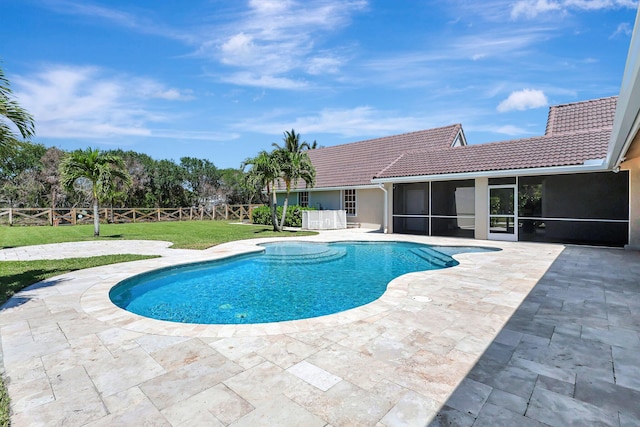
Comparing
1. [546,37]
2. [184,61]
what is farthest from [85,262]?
[546,37]

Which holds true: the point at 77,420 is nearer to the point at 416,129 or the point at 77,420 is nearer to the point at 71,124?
the point at 416,129

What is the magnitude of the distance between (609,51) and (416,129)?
34.8 feet

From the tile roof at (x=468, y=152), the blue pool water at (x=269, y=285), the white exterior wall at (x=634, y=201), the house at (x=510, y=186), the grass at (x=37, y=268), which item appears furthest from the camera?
the house at (x=510, y=186)

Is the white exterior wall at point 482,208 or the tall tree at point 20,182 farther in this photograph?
the tall tree at point 20,182

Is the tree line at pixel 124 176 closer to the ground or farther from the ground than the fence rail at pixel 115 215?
farther from the ground

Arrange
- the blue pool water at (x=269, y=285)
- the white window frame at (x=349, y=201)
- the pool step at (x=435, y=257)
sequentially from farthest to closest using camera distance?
the white window frame at (x=349, y=201) → the pool step at (x=435, y=257) → the blue pool water at (x=269, y=285)

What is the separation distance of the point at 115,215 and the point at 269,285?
2289 cm

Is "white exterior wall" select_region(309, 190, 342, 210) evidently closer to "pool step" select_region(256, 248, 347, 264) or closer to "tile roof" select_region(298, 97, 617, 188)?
"tile roof" select_region(298, 97, 617, 188)

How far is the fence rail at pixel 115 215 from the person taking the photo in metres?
21.7

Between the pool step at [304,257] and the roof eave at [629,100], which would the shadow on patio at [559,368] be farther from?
the pool step at [304,257]

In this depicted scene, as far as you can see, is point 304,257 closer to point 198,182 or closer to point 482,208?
point 482,208

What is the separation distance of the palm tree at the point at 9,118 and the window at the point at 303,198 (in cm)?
1770

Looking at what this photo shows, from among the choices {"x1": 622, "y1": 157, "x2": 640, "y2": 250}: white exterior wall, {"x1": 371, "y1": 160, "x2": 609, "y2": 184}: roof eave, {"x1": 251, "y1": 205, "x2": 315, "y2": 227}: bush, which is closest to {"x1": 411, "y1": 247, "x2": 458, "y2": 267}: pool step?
{"x1": 371, "y1": 160, "x2": 609, "y2": 184}: roof eave

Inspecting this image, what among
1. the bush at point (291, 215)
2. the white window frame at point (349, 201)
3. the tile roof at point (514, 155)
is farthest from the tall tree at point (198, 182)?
the tile roof at point (514, 155)
